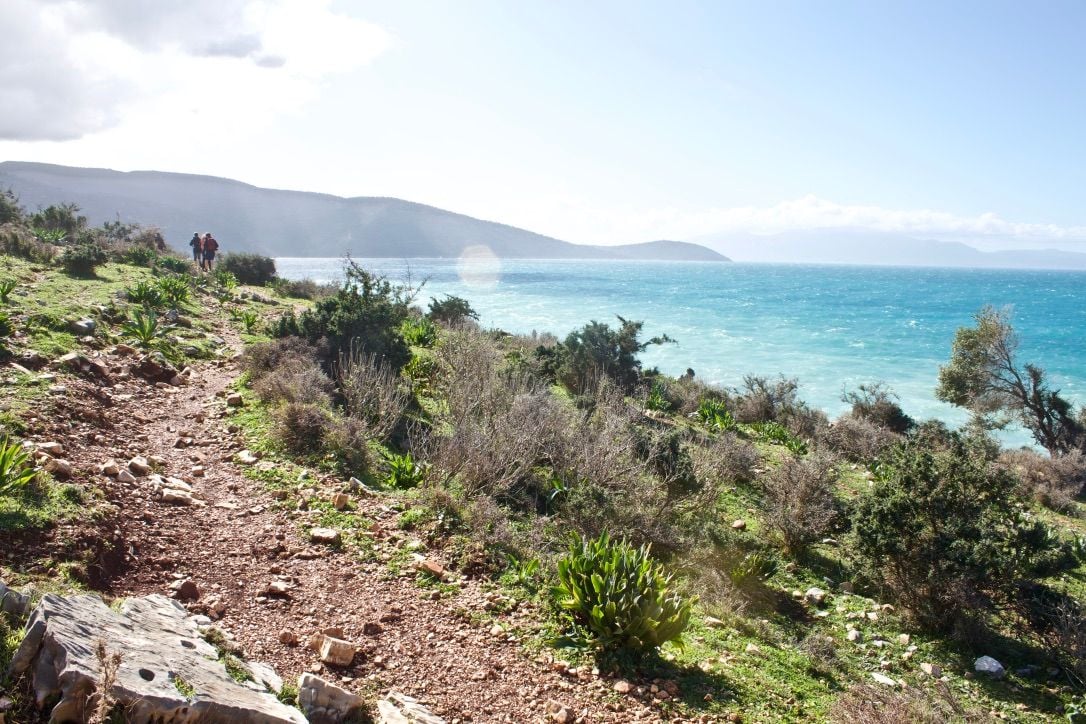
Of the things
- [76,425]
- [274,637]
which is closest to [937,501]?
[274,637]

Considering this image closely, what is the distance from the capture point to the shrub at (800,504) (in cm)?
799

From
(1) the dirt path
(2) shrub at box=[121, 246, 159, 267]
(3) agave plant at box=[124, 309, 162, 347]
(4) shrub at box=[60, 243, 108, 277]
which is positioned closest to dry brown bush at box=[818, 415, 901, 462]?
(1) the dirt path

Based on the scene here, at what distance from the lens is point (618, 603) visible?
15.6ft

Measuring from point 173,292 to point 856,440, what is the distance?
17.3 metres

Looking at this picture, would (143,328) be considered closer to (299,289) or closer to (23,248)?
(23,248)

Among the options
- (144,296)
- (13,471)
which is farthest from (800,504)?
(144,296)

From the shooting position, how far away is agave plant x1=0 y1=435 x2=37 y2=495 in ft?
15.4

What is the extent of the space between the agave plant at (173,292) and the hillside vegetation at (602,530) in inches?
85.5

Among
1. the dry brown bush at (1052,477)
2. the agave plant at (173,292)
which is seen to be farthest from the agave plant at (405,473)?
the dry brown bush at (1052,477)

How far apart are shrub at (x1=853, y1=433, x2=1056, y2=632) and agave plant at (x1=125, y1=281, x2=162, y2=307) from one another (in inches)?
584

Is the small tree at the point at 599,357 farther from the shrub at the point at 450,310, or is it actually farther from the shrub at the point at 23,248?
the shrub at the point at 23,248

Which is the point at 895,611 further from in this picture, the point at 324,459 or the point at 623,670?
the point at 324,459

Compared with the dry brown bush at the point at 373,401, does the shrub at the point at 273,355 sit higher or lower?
higher

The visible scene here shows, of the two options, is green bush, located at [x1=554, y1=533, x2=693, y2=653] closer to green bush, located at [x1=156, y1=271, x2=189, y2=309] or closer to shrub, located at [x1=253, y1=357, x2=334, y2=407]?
shrub, located at [x1=253, y1=357, x2=334, y2=407]
